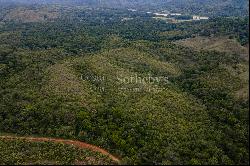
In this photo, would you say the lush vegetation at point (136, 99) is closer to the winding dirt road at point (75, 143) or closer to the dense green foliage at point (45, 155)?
the winding dirt road at point (75, 143)

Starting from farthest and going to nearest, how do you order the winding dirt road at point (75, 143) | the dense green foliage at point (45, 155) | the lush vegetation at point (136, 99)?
the winding dirt road at point (75, 143) < the lush vegetation at point (136, 99) < the dense green foliage at point (45, 155)

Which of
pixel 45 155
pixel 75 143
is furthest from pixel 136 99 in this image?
pixel 45 155

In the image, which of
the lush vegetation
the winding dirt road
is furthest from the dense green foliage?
the lush vegetation

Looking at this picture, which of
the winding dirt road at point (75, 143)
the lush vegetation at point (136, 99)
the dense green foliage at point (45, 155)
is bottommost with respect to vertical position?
the winding dirt road at point (75, 143)

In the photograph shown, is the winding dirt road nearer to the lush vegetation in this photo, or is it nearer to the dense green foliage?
the lush vegetation

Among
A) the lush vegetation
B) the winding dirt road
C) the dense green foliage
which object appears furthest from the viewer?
the winding dirt road

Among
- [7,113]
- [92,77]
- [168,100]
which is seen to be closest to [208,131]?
[168,100]

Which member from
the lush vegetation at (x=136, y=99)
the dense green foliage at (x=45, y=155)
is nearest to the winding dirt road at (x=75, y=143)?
the lush vegetation at (x=136, y=99)
